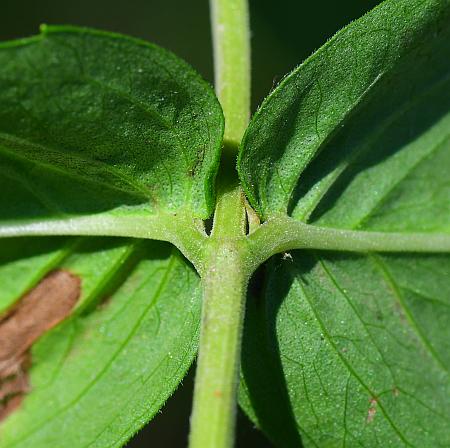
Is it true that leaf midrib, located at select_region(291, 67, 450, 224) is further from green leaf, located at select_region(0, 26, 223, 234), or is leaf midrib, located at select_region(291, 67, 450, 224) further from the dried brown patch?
the dried brown patch

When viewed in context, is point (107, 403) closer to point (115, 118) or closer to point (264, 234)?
point (264, 234)

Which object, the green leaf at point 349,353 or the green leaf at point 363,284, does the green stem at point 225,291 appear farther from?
the green leaf at point 349,353

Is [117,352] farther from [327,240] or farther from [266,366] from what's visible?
[327,240]

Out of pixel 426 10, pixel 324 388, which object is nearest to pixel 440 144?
pixel 426 10

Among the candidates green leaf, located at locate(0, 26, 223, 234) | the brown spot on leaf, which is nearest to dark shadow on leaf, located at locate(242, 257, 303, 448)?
the brown spot on leaf

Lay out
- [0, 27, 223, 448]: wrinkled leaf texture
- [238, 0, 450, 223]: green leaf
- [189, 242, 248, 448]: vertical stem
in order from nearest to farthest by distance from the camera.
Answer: [189, 242, 248, 448]: vertical stem → [0, 27, 223, 448]: wrinkled leaf texture → [238, 0, 450, 223]: green leaf

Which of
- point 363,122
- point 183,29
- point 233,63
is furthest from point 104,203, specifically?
point 183,29
